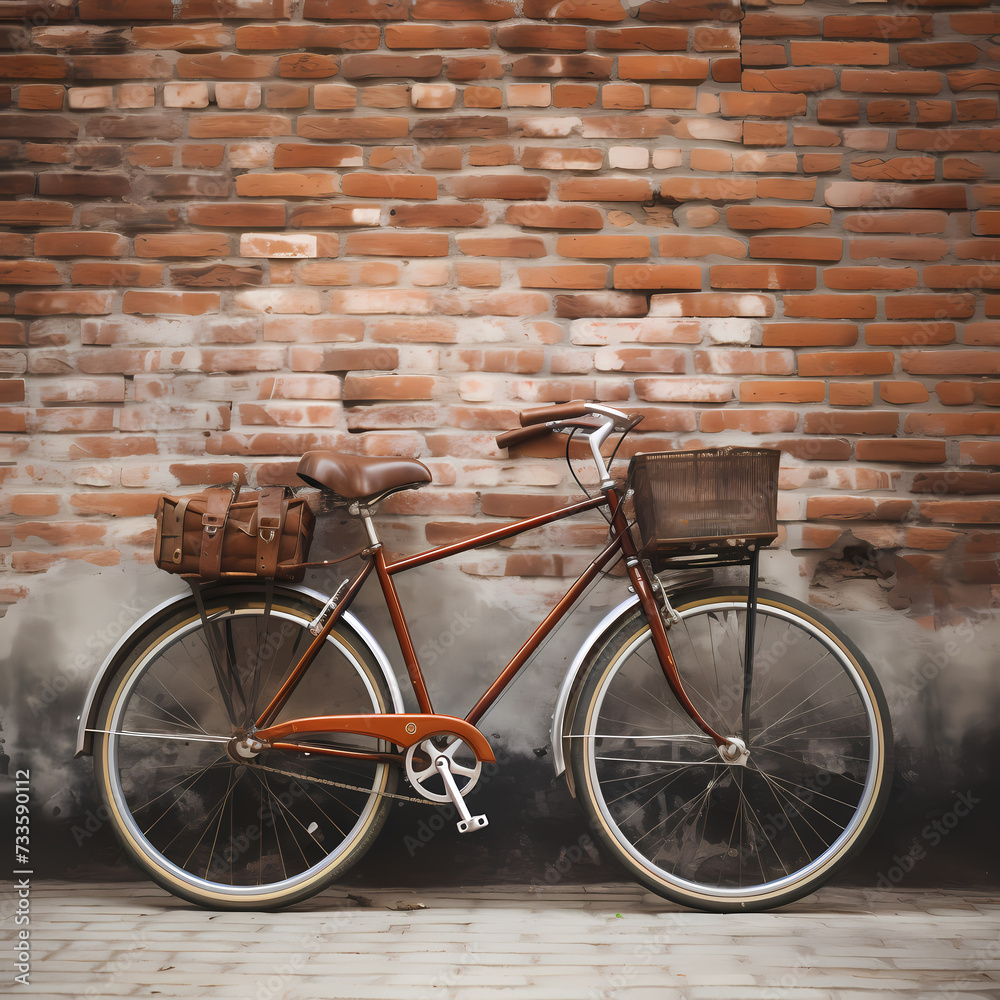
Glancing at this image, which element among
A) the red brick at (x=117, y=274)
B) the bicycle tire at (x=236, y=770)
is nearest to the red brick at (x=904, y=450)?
the bicycle tire at (x=236, y=770)

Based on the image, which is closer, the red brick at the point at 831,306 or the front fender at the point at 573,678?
the front fender at the point at 573,678

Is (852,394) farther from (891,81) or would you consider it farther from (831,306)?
(891,81)

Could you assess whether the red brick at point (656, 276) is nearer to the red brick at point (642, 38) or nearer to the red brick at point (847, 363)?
the red brick at point (847, 363)

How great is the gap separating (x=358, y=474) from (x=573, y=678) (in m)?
0.82

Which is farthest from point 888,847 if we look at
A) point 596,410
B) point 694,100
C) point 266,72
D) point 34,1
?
point 34,1

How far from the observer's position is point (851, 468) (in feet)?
6.82

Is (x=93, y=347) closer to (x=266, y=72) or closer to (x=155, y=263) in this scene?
(x=155, y=263)

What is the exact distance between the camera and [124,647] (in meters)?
1.86

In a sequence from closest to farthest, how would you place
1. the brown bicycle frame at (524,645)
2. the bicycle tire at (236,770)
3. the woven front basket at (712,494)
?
the woven front basket at (712,494) → the brown bicycle frame at (524,645) → the bicycle tire at (236,770)

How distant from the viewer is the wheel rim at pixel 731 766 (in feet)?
6.66

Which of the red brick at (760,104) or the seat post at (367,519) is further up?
the red brick at (760,104)

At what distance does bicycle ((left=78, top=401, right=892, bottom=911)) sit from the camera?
1.82 m

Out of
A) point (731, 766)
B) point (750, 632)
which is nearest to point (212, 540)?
point (750, 632)

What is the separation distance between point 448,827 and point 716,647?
1004 mm
